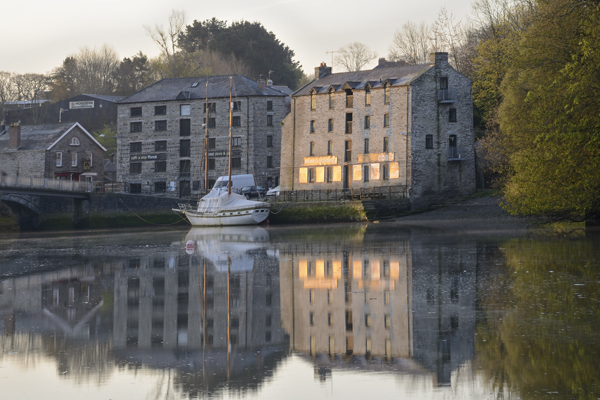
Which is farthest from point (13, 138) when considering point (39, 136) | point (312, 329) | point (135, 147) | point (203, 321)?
point (312, 329)

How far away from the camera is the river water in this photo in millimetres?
10039

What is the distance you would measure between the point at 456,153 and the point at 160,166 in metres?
33.3

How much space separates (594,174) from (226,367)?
69.9 ft

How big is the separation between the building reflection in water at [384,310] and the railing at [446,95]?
1458 inches

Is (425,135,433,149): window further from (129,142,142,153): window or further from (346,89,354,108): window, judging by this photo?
(129,142,142,153): window

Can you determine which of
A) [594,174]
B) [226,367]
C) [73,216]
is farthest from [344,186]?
[226,367]

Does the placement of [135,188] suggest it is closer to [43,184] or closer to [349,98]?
[43,184]

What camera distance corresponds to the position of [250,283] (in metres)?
20.2

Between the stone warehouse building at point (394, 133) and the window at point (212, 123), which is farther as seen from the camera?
the window at point (212, 123)

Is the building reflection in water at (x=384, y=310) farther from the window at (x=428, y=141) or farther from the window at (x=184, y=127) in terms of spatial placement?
the window at (x=184, y=127)

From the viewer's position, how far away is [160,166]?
78750 millimetres

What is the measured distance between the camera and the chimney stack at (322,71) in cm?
7188

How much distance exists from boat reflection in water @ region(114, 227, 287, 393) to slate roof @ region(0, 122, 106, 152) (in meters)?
52.9

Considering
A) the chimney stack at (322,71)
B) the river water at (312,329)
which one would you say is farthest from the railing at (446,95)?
the river water at (312,329)
